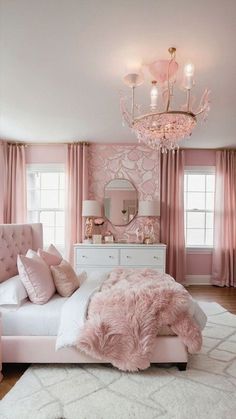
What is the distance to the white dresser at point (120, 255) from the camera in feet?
15.4

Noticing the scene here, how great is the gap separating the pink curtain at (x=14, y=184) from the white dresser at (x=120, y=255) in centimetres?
140

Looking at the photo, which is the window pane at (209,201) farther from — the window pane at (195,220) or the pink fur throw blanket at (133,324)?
the pink fur throw blanket at (133,324)

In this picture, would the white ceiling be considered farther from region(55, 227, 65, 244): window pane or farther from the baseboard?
the baseboard

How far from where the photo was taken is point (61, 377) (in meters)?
2.24

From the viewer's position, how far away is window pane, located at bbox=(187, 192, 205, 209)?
569 cm

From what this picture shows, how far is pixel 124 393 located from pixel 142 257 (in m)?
2.71

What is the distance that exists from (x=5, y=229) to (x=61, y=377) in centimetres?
159

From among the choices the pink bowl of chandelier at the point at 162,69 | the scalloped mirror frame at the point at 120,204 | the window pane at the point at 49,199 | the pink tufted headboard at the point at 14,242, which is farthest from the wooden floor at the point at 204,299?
the window pane at the point at 49,199

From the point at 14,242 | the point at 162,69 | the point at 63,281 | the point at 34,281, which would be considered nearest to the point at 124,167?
the point at 14,242

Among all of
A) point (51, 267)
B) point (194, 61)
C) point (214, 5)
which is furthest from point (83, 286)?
point (214, 5)

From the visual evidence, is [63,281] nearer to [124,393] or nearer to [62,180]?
[124,393]

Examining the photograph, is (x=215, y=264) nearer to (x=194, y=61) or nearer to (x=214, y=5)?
(x=194, y=61)

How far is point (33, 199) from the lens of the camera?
548 cm

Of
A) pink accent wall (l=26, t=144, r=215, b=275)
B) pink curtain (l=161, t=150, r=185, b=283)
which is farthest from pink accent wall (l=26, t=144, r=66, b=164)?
pink curtain (l=161, t=150, r=185, b=283)
